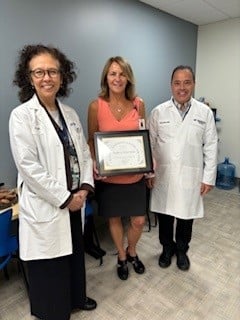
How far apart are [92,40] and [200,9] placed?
1703 mm

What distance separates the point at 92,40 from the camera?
2756mm

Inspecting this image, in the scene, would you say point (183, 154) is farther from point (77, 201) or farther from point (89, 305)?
point (89, 305)

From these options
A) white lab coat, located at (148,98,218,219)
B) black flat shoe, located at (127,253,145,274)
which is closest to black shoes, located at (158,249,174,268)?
black flat shoe, located at (127,253,145,274)

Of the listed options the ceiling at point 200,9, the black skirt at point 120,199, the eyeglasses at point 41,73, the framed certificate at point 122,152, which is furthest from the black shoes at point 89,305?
the ceiling at point 200,9

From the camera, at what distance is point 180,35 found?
3.95 meters

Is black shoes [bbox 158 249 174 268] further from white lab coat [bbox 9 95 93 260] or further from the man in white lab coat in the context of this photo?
white lab coat [bbox 9 95 93 260]

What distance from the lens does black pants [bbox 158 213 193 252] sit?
2154 millimetres

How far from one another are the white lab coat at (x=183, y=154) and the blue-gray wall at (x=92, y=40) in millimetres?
1115

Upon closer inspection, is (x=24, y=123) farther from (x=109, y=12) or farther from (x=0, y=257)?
(x=109, y=12)

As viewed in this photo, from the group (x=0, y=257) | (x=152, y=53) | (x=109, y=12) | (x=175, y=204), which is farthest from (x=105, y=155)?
(x=152, y=53)

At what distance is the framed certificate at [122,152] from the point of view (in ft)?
5.65

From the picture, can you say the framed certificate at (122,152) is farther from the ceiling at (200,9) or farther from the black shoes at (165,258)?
the ceiling at (200,9)

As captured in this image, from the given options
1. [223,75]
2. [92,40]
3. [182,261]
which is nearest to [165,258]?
[182,261]

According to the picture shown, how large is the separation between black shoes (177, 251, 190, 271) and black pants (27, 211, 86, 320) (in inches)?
36.5
